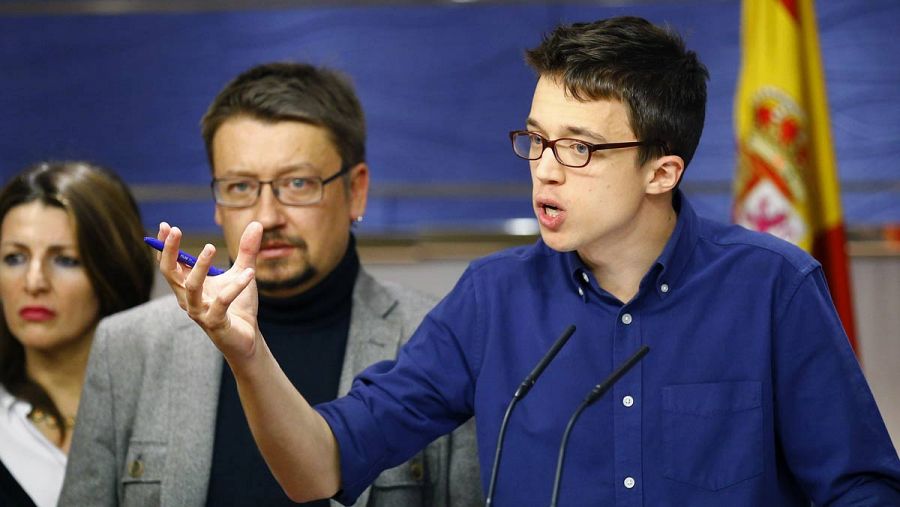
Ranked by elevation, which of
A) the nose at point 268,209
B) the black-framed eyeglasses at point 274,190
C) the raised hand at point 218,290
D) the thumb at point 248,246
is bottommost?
the raised hand at point 218,290

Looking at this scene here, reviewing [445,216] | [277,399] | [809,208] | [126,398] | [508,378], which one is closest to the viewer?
[277,399]

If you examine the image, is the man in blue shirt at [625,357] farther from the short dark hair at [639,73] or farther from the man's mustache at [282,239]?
the man's mustache at [282,239]

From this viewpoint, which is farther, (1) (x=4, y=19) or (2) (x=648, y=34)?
(1) (x=4, y=19)

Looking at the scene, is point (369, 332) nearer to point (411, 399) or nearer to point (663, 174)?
point (411, 399)

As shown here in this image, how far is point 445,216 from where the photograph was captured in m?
3.97

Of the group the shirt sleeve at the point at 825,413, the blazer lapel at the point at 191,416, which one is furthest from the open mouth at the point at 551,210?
the blazer lapel at the point at 191,416

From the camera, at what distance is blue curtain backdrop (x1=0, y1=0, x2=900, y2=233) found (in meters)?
3.90

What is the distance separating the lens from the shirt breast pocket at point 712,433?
5.65 ft

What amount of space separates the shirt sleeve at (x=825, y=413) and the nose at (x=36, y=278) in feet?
5.74

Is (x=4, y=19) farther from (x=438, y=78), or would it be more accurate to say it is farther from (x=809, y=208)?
(x=809, y=208)

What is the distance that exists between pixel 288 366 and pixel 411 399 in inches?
24.3

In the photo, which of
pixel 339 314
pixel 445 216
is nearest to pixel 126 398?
pixel 339 314

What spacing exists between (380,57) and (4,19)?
1.34 meters

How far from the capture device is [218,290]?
5.16 ft
